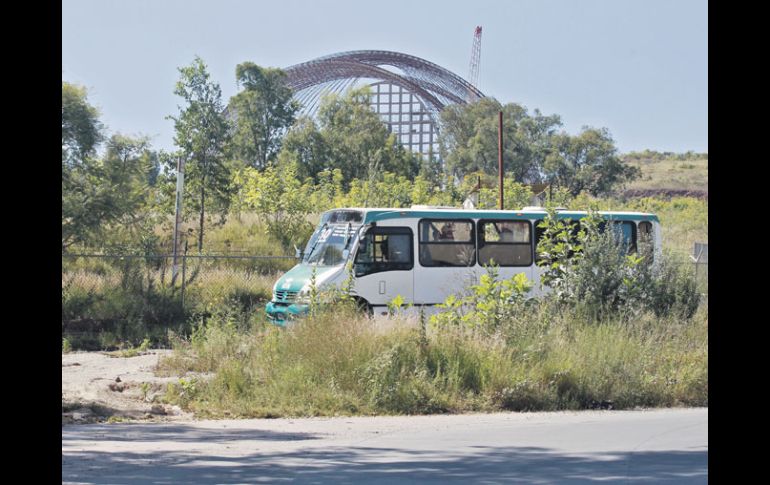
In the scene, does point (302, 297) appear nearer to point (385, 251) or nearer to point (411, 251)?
point (385, 251)

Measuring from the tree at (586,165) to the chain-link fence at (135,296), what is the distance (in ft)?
127

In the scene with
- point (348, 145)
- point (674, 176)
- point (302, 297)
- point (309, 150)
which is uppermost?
point (674, 176)

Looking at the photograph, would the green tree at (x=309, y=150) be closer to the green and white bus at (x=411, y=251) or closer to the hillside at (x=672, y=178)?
the hillside at (x=672, y=178)

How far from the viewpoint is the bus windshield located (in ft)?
66.7

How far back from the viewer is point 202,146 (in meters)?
29.5

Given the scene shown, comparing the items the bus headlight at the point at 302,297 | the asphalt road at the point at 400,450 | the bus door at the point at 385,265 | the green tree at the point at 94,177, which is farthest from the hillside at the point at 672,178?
the asphalt road at the point at 400,450

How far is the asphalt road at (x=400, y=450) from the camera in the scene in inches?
309

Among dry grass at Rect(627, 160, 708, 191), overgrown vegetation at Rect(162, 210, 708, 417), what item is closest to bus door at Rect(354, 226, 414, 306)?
overgrown vegetation at Rect(162, 210, 708, 417)

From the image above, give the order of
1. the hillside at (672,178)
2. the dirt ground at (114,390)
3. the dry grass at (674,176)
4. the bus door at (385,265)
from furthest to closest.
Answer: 1. the dry grass at (674,176)
2. the hillside at (672,178)
3. the bus door at (385,265)
4. the dirt ground at (114,390)

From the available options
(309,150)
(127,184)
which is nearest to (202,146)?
(127,184)

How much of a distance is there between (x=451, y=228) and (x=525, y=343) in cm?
792

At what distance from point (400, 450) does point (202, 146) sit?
21.7m

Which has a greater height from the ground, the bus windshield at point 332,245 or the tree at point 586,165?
the tree at point 586,165

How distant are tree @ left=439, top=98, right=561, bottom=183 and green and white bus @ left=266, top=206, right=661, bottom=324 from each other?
1470 inches
